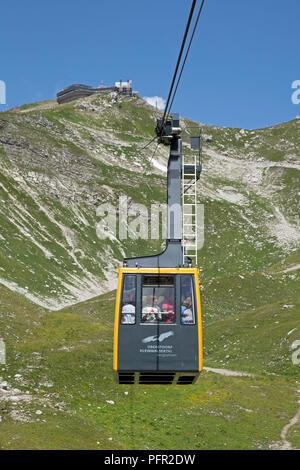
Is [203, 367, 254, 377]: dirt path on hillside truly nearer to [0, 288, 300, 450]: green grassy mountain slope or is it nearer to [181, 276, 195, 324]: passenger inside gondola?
[0, 288, 300, 450]: green grassy mountain slope

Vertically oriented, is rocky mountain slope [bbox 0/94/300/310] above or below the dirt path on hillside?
above

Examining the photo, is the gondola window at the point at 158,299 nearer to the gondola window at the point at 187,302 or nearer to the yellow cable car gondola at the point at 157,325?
the yellow cable car gondola at the point at 157,325

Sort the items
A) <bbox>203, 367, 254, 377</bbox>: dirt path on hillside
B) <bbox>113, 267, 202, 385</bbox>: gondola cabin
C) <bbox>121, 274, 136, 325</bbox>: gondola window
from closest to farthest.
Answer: <bbox>113, 267, 202, 385</bbox>: gondola cabin, <bbox>121, 274, 136, 325</bbox>: gondola window, <bbox>203, 367, 254, 377</bbox>: dirt path on hillside

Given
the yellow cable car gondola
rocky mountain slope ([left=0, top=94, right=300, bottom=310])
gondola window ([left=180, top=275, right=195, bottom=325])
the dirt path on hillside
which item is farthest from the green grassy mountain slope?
rocky mountain slope ([left=0, top=94, right=300, bottom=310])

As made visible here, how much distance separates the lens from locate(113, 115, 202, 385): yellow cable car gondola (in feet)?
62.0

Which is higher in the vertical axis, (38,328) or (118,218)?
(118,218)

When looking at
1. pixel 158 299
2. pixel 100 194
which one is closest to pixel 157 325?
pixel 158 299

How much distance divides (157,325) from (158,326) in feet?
0.18

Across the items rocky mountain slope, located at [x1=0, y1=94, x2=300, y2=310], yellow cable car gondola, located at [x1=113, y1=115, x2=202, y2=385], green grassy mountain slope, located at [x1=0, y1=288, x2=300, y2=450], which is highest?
rocky mountain slope, located at [x1=0, y1=94, x2=300, y2=310]

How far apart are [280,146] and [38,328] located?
142 m
